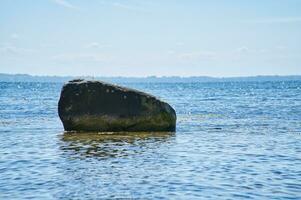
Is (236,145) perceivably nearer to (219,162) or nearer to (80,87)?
(219,162)

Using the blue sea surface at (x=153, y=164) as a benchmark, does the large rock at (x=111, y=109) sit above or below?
above

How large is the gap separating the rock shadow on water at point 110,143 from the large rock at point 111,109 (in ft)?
2.04

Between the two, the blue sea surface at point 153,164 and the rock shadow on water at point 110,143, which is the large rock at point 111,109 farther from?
the blue sea surface at point 153,164

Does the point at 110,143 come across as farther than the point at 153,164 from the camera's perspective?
Yes

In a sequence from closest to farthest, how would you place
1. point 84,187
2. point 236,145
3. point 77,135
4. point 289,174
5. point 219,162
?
point 84,187 < point 289,174 < point 219,162 < point 236,145 < point 77,135

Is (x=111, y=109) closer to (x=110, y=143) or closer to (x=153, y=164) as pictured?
(x=110, y=143)

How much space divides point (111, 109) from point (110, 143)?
181 inches

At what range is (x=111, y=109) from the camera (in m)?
27.5

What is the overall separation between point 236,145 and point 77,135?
8331mm

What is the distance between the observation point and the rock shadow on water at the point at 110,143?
20.1m

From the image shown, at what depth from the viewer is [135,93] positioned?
90.2 feet

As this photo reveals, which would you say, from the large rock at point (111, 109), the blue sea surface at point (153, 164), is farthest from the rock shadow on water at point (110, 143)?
the large rock at point (111, 109)

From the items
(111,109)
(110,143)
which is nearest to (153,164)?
(110,143)

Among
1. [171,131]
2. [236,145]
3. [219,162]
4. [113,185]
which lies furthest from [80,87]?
[113,185]
